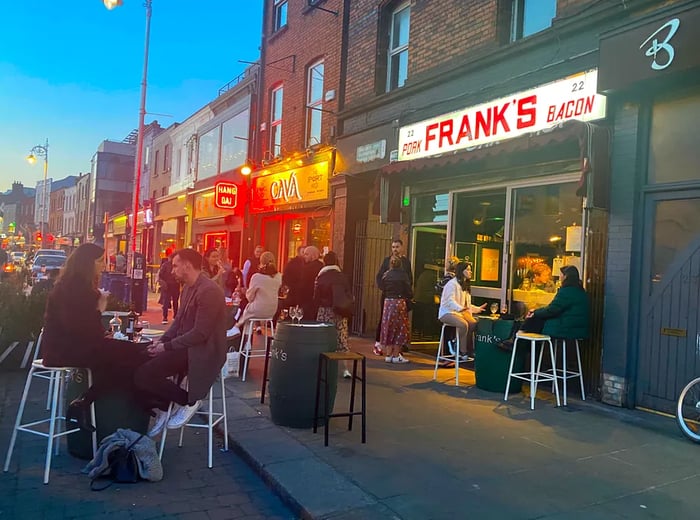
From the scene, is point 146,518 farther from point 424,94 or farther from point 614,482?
point 424,94

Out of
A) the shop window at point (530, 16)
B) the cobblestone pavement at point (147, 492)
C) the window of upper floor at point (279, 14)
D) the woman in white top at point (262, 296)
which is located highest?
the window of upper floor at point (279, 14)

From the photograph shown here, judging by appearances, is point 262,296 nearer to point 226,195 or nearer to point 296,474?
point 296,474

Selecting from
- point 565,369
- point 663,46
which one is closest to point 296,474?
point 565,369

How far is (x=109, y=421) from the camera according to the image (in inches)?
176

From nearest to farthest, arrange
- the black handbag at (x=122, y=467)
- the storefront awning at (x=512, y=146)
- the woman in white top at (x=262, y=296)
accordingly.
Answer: the black handbag at (x=122, y=467) → the storefront awning at (x=512, y=146) → the woman in white top at (x=262, y=296)

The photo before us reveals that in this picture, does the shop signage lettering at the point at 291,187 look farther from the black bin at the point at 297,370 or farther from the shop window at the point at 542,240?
the black bin at the point at 297,370

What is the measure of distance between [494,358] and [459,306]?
115 centimetres

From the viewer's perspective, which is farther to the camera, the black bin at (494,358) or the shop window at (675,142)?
the black bin at (494,358)

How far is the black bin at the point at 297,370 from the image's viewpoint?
525cm

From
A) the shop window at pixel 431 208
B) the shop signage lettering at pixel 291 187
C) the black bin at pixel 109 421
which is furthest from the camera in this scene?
the shop signage lettering at pixel 291 187

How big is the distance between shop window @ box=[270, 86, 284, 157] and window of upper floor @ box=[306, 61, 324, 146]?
5.54ft

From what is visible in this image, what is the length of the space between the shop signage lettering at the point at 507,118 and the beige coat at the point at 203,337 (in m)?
5.06

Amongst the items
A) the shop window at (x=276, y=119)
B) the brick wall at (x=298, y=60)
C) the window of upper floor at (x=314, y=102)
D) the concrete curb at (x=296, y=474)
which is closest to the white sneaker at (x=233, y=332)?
the concrete curb at (x=296, y=474)

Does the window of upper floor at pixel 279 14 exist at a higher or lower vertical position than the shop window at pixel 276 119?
higher
